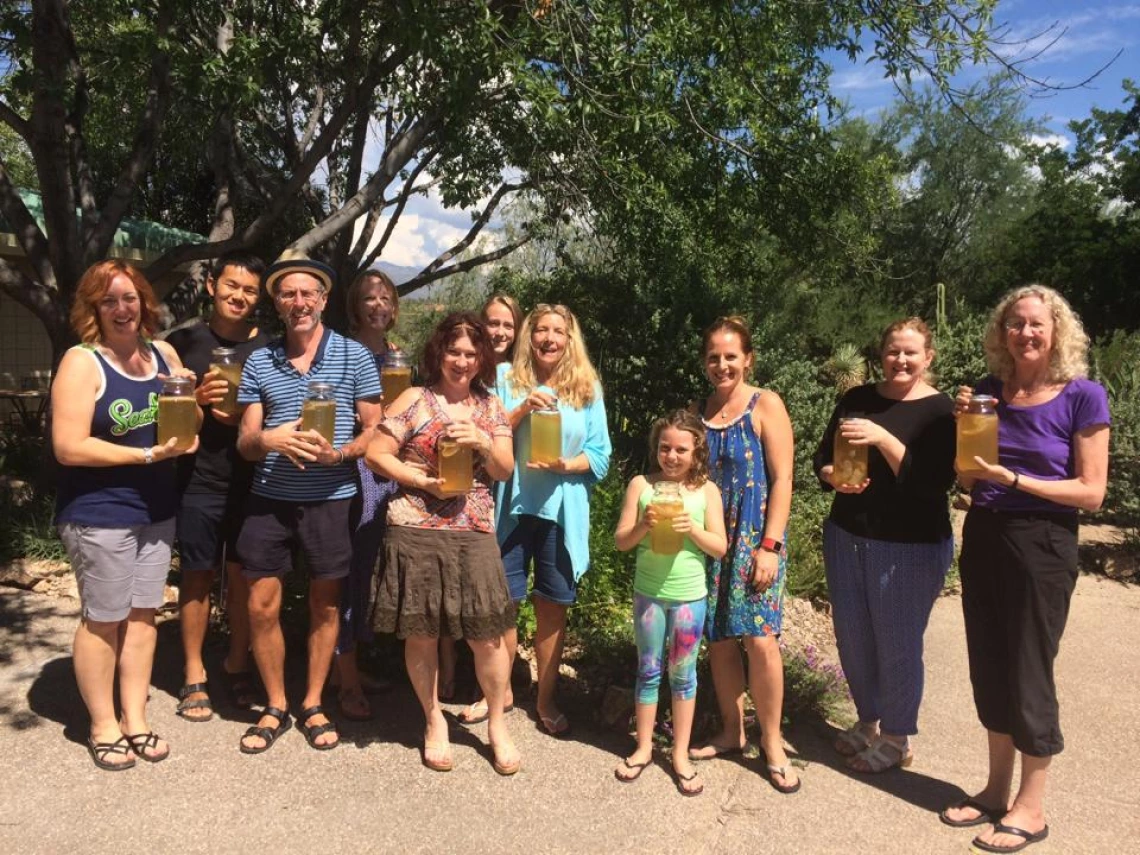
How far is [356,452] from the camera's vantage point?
352 cm

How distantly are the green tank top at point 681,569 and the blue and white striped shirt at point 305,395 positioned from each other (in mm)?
1250

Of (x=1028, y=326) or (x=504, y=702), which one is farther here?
(x=504, y=702)

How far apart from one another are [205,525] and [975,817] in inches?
130

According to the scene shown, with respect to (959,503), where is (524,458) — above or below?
above

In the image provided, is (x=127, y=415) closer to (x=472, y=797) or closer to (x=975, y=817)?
(x=472, y=797)

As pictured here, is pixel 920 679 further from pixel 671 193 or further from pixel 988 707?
pixel 671 193

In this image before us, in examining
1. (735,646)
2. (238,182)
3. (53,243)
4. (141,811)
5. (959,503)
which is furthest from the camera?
(238,182)

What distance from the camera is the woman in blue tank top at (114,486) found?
322 centimetres

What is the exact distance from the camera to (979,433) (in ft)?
9.77

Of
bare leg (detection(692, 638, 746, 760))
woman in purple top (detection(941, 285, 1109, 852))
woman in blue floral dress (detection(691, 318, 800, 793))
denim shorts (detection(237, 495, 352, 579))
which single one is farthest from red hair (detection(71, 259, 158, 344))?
woman in purple top (detection(941, 285, 1109, 852))

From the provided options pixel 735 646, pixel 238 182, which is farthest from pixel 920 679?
pixel 238 182

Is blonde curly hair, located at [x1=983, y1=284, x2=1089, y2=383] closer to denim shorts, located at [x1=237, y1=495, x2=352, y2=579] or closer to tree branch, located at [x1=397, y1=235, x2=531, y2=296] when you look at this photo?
denim shorts, located at [x1=237, y1=495, x2=352, y2=579]

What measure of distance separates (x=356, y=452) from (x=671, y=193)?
487cm

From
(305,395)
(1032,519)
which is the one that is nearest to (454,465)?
(305,395)
